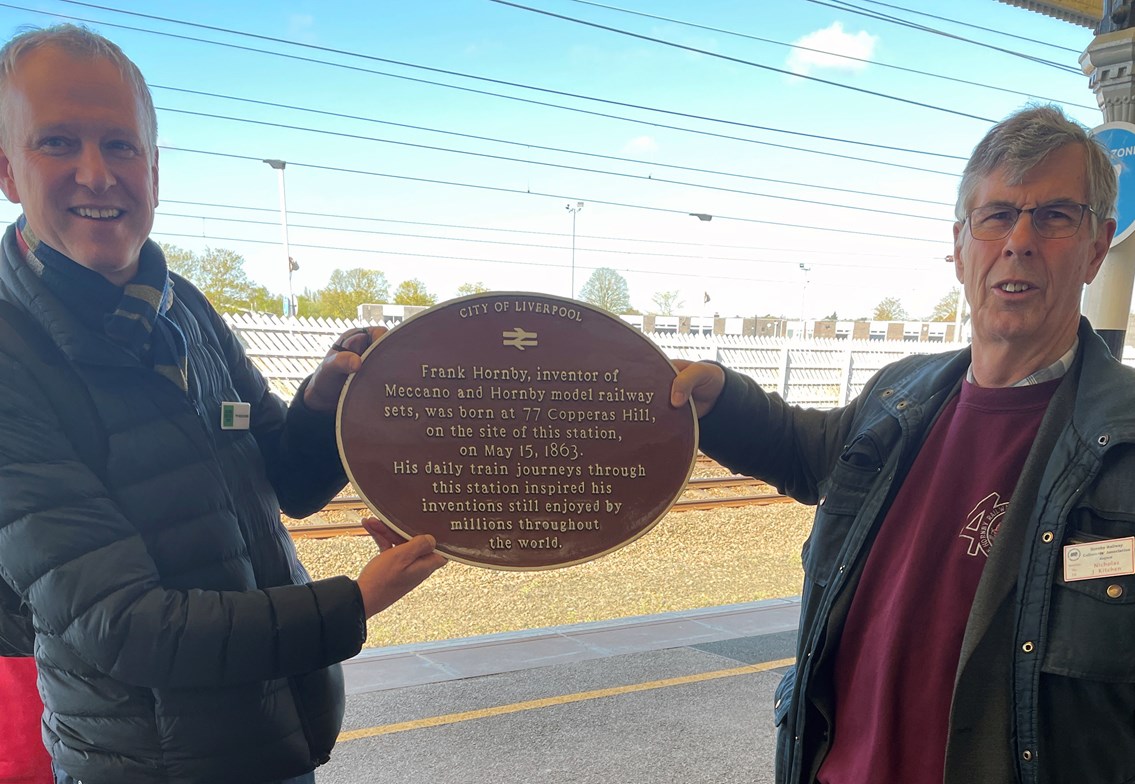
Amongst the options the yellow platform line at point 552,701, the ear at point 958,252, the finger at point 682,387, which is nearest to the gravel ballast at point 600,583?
the yellow platform line at point 552,701

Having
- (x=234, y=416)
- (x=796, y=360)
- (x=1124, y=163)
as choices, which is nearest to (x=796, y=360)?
(x=796, y=360)

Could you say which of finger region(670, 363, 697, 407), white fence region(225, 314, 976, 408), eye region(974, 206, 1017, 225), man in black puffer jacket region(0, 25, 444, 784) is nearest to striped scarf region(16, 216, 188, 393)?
man in black puffer jacket region(0, 25, 444, 784)

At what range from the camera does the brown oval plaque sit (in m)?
1.86

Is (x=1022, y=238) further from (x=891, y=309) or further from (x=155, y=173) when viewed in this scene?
(x=891, y=309)

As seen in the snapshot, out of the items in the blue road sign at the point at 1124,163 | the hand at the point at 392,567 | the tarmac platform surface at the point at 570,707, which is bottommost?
the tarmac platform surface at the point at 570,707

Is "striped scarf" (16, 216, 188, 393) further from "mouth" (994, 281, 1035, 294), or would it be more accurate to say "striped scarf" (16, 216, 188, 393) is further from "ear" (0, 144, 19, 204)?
"mouth" (994, 281, 1035, 294)

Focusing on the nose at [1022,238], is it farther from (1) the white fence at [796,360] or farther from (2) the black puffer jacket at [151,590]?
(1) the white fence at [796,360]

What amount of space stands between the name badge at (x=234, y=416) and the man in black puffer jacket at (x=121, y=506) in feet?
0.13

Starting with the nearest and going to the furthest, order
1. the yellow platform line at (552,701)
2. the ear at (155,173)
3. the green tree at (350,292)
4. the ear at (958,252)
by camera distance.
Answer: the ear at (155,173) < the ear at (958,252) < the yellow platform line at (552,701) < the green tree at (350,292)

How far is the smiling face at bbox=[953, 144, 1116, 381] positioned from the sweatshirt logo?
31 centimetres

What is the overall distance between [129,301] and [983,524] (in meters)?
1.87

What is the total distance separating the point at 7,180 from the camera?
147cm

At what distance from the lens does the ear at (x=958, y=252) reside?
1.79 meters

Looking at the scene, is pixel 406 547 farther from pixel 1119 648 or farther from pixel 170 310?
pixel 1119 648
